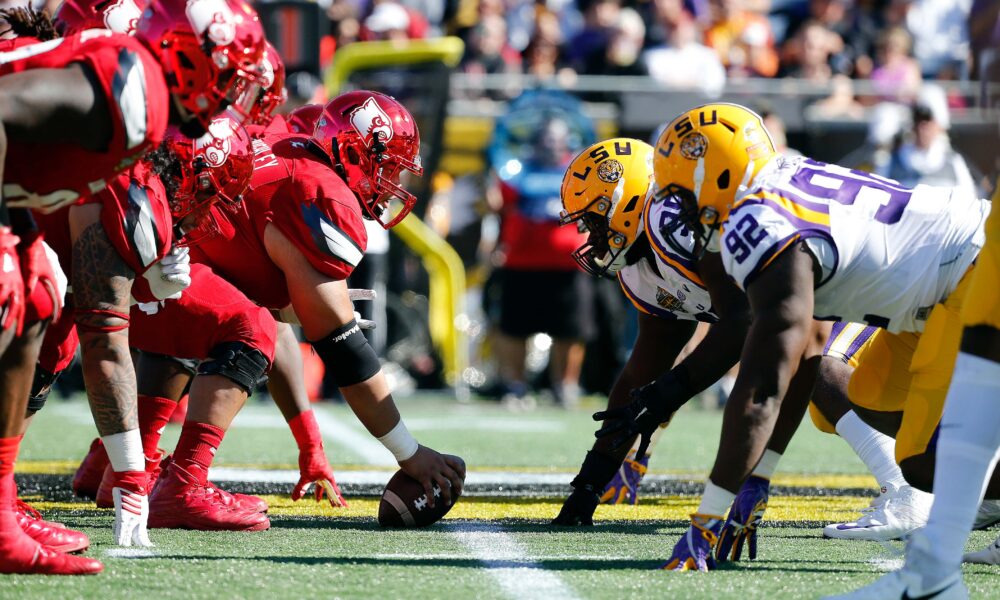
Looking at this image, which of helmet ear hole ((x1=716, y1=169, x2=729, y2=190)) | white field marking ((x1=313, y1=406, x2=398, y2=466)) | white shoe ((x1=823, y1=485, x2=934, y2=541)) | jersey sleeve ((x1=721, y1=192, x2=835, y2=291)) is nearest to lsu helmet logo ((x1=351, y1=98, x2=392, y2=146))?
helmet ear hole ((x1=716, y1=169, x2=729, y2=190))

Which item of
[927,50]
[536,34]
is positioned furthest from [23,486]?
[927,50]

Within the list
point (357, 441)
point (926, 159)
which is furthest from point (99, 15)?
point (926, 159)

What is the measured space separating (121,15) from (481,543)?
7.64 feet

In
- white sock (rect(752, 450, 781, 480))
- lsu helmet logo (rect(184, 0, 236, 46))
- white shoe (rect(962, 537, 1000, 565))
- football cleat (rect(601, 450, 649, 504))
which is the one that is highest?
lsu helmet logo (rect(184, 0, 236, 46))

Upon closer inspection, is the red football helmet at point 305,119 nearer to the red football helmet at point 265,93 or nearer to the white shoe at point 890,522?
the red football helmet at point 265,93

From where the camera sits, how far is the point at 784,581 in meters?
3.61

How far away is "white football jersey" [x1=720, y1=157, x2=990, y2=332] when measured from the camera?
3.69 meters

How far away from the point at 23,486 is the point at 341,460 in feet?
5.98

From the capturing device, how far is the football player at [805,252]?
3609 mm

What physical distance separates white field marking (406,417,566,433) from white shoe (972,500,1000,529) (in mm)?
4375

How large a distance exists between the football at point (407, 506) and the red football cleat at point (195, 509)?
399 mm

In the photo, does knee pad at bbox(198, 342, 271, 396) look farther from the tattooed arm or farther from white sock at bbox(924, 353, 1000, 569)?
white sock at bbox(924, 353, 1000, 569)

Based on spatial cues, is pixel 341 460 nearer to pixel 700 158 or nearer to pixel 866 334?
pixel 866 334

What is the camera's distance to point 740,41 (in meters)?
13.3
